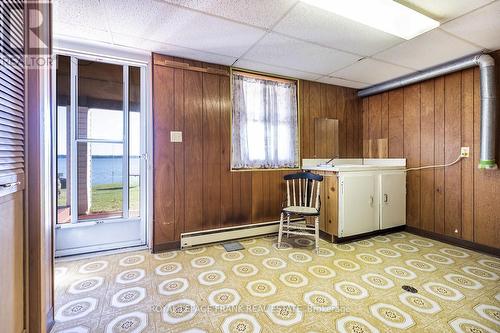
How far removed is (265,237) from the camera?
3.12m

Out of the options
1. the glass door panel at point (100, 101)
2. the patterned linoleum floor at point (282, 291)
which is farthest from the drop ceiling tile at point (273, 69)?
the patterned linoleum floor at point (282, 291)

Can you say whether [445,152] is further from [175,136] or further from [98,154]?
[98,154]

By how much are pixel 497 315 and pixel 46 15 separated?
3.41 m

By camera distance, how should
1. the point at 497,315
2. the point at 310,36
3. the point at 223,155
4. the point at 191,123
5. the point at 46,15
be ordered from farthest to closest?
the point at 223,155, the point at 191,123, the point at 310,36, the point at 497,315, the point at 46,15

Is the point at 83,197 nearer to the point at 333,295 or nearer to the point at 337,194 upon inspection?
the point at 333,295

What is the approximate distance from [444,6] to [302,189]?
7.74ft

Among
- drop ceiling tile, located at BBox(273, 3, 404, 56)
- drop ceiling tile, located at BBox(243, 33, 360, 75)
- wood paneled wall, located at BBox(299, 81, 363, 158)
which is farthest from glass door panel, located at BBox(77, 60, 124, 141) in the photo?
wood paneled wall, located at BBox(299, 81, 363, 158)

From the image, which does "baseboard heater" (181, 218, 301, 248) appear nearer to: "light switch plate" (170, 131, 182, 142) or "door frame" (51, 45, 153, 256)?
"door frame" (51, 45, 153, 256)

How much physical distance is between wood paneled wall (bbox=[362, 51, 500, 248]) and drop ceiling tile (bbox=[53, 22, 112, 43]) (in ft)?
12.8

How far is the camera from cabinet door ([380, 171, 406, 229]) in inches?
123

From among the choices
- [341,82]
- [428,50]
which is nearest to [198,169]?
[341,82]

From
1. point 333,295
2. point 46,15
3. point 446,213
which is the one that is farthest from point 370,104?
point 46,15

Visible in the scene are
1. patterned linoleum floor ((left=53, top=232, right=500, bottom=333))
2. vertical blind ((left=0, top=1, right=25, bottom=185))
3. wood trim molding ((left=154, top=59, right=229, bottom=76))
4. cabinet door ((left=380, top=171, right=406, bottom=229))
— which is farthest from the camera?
cabinet door ((left=380, top=171, right=406, bottom=229))

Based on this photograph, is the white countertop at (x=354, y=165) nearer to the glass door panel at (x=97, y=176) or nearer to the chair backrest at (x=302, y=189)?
the chair backrest at (x=302, y=189)
